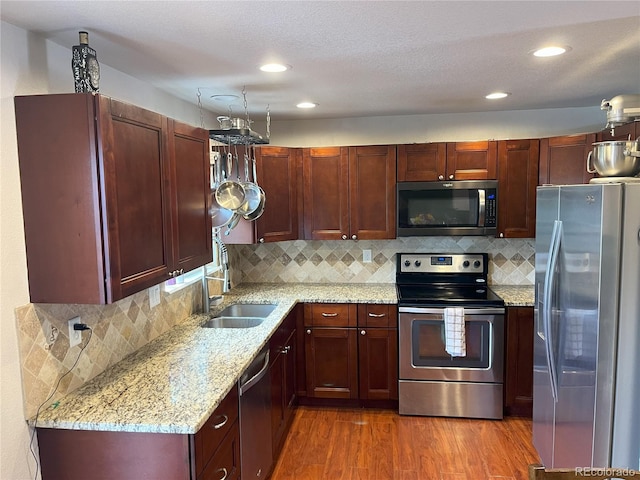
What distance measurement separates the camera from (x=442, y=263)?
3.83m

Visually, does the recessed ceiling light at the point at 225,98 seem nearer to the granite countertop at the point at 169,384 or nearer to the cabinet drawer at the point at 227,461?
the granite countertop at the point at 169,384

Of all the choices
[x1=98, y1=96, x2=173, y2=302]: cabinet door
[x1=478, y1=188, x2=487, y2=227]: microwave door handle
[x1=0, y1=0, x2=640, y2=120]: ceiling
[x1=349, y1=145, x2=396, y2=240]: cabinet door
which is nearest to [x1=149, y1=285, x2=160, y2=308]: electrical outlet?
[x1=98, y1=96, x2=173, y2=302]: cabinet door

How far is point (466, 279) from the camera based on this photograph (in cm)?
381

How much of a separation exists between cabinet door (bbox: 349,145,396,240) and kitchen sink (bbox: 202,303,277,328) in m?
0.98

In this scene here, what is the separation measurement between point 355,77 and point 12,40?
1.56 m

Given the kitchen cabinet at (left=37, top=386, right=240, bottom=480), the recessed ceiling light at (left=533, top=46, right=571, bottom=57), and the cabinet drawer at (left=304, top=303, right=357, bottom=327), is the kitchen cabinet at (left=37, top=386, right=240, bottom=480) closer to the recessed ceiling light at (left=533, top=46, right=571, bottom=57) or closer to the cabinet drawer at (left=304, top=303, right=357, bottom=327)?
the cabinet drawer at (left=304, top=303, right=357, bottom=327)

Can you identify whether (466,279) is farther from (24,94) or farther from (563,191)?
(24,94)

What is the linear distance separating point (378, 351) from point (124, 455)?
216 cm

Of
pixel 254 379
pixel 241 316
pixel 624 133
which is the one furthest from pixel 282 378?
pixel 624 133

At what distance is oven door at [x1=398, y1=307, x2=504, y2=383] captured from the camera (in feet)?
10.7

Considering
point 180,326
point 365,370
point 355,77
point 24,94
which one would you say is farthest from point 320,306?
point 24,94

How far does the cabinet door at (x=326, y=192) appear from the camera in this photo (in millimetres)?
3658

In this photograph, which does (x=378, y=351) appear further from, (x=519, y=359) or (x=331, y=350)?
(x=519, y=359)

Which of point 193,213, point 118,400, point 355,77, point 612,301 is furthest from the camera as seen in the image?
point 355,77
